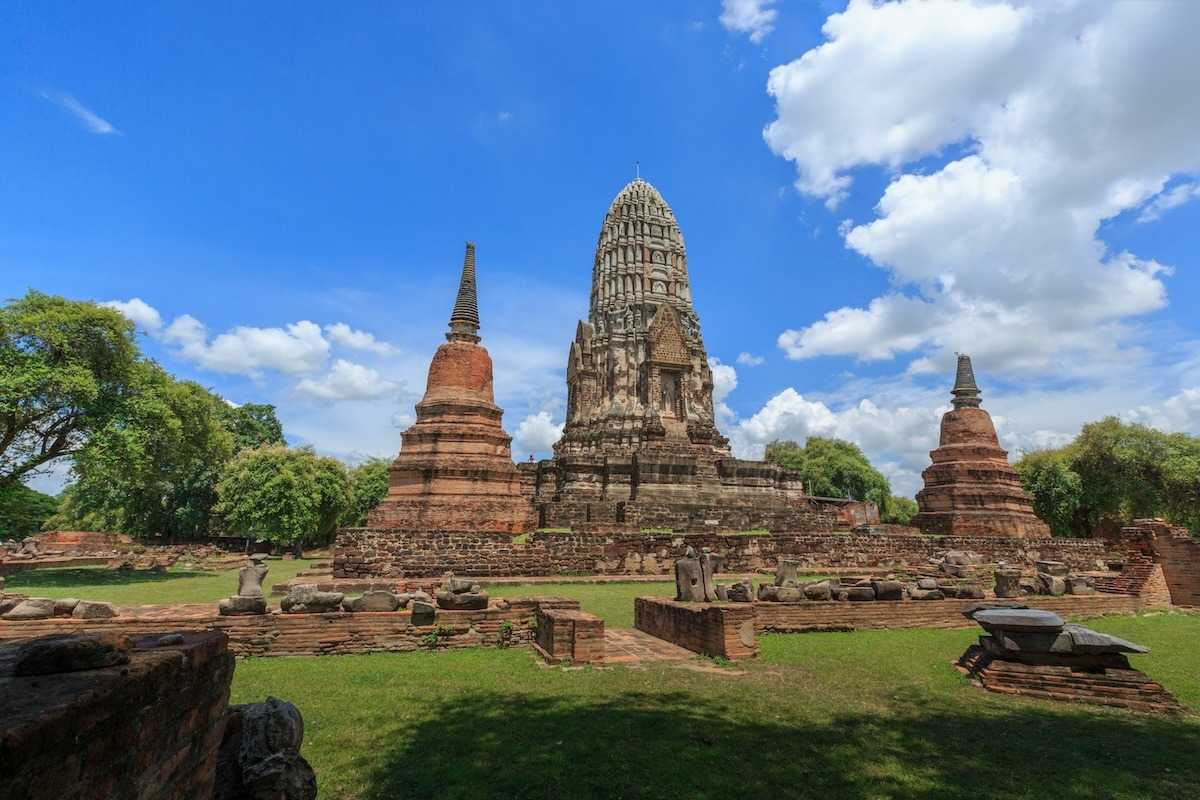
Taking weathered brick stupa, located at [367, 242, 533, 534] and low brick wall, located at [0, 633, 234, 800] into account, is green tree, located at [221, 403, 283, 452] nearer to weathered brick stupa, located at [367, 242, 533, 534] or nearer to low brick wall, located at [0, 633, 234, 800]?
weathered brick stupa, located at [367, 242, 533, 534]

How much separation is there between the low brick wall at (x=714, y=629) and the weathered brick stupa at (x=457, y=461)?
10767mm

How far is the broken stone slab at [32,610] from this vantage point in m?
7.65

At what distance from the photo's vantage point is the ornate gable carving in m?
34.8

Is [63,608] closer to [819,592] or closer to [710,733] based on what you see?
[710,733]

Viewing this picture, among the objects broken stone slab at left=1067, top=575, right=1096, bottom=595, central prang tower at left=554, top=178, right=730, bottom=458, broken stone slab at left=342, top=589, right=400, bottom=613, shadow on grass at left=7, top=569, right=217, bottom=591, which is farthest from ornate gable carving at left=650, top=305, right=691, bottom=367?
broken stone slab at left=342, top=589, right=400, bottom=613

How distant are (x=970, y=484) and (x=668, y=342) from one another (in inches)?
633

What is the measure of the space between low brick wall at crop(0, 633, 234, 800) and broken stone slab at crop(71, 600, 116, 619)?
19.6ft

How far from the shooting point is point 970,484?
27.3m

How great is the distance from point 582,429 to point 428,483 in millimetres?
15534

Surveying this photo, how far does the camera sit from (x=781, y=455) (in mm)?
62781

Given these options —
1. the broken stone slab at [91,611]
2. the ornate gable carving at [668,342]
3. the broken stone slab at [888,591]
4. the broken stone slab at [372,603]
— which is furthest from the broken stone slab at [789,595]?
the ornate gable carving at [668,342]

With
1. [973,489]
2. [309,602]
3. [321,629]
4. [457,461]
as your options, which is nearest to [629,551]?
[457,461]

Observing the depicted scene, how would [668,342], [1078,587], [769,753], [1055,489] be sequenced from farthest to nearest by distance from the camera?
1. [668,342]
2. [1055,489]
3. [1078,587]
4. [769,753]

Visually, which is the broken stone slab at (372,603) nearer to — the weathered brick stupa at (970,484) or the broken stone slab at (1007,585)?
the broken stone slab at (1007,585)
